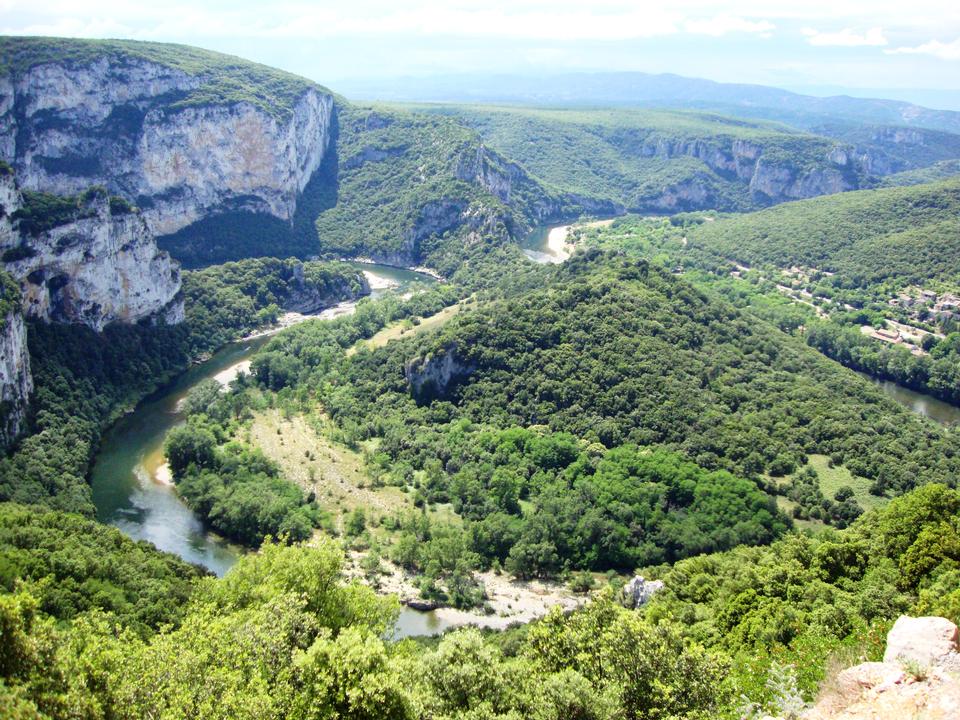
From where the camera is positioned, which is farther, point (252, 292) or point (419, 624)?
point (252, 292)

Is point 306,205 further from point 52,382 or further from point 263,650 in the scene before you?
point 263,650

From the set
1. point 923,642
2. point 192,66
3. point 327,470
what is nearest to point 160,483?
point 327,470

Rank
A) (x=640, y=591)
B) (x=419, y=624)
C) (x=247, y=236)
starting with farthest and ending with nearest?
(x=247, y=236) → (x=419, y=624) → (x=640, y=591)

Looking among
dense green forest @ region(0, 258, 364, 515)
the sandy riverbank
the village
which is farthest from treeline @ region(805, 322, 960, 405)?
dense green forest @ region(0, 258, 364, 515)

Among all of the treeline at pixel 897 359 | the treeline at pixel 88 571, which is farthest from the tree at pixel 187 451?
the treeline at pixel 897 359

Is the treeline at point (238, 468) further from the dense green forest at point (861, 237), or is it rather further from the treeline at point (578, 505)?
the dense green forest at point (861, 237)

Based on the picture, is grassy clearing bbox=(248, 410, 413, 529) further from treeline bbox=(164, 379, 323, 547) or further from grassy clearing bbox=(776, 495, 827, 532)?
grassy clearing bbox=(776, 495, 827, 532)

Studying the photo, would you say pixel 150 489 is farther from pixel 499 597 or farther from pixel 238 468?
pixel 499 597
